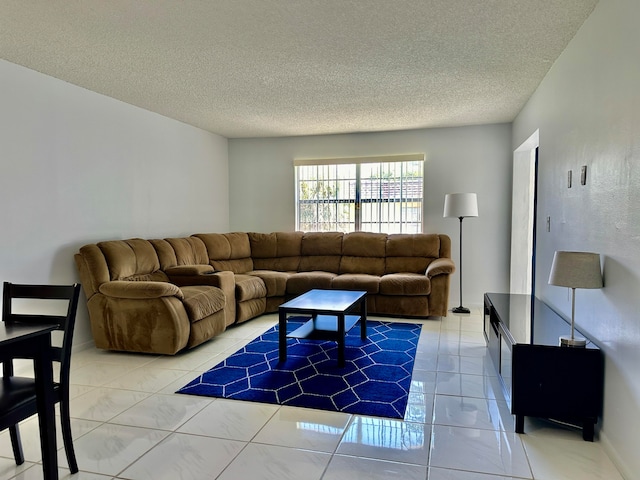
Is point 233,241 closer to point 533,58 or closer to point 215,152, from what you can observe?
point 215,152

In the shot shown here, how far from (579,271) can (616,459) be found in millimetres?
888

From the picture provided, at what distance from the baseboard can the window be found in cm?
393

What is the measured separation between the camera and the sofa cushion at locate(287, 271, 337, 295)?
5.11 meters

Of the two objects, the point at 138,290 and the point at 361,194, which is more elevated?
→ the point at 361,194

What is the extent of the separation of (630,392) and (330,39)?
2.56 m

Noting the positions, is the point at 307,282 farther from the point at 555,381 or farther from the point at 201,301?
the point at 555,381

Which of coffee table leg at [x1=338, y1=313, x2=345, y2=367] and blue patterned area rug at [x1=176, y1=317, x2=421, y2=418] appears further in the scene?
coffee table leg at [x1=338, y1=313, x2=345, y2=367]

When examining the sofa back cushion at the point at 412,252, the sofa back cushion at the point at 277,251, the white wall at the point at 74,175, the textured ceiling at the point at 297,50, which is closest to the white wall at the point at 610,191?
the textured ceiling at the point at 297,50

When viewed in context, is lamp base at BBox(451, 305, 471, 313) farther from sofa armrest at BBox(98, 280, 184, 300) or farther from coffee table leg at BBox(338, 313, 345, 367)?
sofa armrest at BBox(98, 280, 184, 300)

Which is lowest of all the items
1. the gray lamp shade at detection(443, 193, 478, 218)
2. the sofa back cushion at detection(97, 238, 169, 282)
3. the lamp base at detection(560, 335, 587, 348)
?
the lamp base at detection(560, 335, 587, 348)

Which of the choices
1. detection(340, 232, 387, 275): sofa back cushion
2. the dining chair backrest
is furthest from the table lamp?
detection(340, 232, 387, 275): sofa back cushion

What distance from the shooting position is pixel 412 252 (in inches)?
215

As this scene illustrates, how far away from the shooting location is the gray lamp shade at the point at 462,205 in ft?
17.0

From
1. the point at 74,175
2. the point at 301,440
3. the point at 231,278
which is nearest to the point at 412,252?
the point at 231,278
